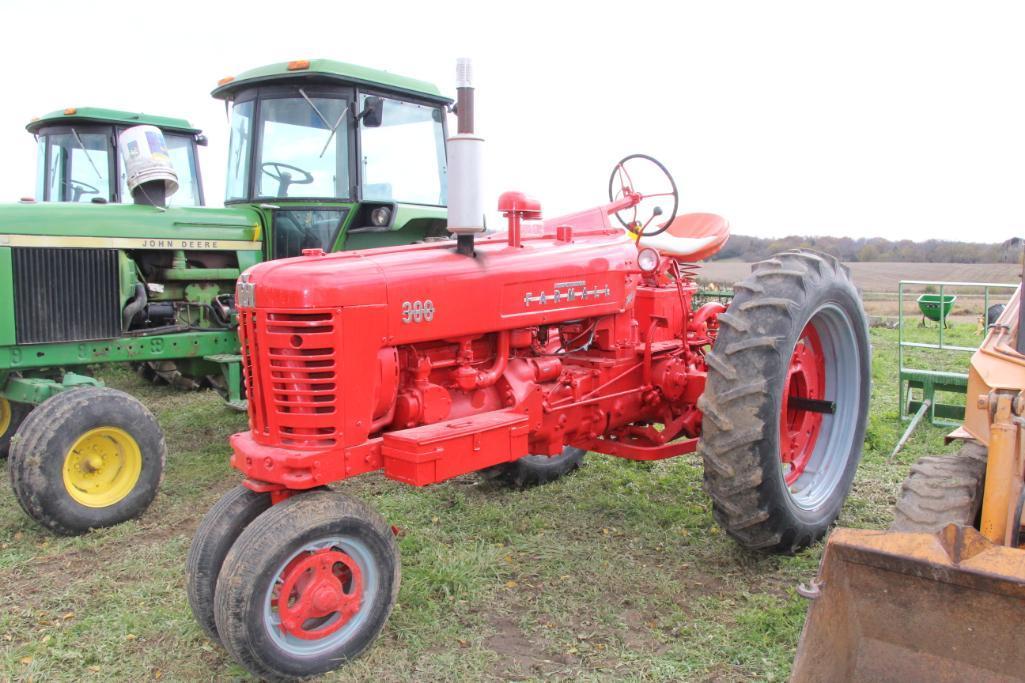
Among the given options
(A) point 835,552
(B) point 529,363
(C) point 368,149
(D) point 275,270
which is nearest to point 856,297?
(B) point 529,363

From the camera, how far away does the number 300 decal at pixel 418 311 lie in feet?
10.4

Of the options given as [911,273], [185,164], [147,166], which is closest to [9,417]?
[147,166]

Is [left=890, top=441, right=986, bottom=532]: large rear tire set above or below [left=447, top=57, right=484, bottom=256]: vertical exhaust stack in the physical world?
below

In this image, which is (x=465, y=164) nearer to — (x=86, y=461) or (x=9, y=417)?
(x=86, y=461)

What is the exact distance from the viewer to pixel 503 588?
3654 mm

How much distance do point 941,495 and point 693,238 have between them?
2.63 metres

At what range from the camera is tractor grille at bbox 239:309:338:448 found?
2953 millimetres

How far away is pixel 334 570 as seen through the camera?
2.98 m

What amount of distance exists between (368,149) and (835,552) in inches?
180

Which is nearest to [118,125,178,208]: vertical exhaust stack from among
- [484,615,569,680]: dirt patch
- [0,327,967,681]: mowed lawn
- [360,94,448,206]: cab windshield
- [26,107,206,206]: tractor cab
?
[360,94,448,206]: cab windshield

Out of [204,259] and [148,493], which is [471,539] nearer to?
[148,493]

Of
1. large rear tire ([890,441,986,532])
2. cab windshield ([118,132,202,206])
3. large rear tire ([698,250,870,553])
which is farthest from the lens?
cab windshield ([118,132,202,206])

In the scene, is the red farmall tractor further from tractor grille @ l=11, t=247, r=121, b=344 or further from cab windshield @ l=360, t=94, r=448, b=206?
tractor grille @ l=11, t=247, r=121, b=344

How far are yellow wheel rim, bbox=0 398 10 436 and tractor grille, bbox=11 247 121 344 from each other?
1306 mm
